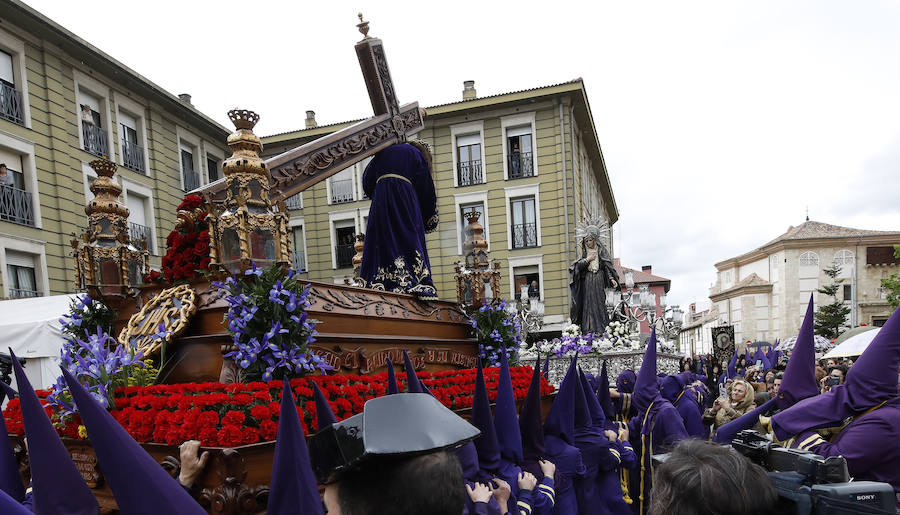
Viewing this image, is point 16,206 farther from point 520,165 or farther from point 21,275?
point 520,165

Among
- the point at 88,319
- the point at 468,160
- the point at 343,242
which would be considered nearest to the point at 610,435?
the point at 88,319

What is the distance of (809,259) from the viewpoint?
4066 cm

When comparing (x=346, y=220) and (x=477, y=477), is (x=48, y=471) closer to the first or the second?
(x=477, y=477)

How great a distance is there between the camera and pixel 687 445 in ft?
5.72

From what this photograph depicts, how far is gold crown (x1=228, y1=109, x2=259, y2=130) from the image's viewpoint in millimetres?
3912

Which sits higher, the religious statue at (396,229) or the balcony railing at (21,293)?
the religious statue at (396,229)

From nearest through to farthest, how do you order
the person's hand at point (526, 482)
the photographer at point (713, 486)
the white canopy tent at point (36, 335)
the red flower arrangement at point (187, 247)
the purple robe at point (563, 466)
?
the photographer at point (713, 486) < the person's hand at point (526, 482) < the purple robe at point (563, 466) < the red flower arrangement at point (187, 247) < the white canopy tent at point (36, 335)

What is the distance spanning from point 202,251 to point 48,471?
2796 millimetres

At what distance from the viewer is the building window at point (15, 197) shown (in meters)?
12.9

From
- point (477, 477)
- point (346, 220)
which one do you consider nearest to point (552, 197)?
point (346, 220)

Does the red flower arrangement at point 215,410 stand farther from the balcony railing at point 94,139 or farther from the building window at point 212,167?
the building window at point 212,167

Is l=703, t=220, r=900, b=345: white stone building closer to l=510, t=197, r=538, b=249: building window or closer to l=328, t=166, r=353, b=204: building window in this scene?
l=510, t=197, r=538, b=249: building window

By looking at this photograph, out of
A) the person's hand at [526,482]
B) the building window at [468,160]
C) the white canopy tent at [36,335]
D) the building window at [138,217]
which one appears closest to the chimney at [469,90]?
the building window at [468,160]

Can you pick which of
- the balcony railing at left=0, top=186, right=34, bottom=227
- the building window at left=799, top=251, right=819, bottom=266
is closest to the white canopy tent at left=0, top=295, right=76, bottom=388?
the balcony railing at left=0, top=186, right=34, bottom=227
